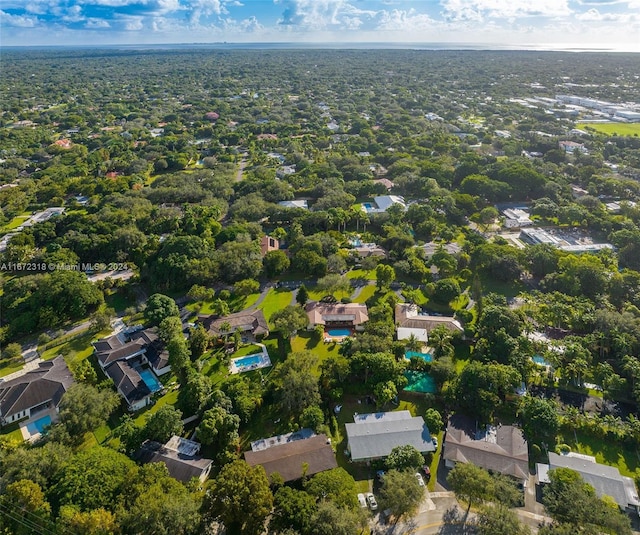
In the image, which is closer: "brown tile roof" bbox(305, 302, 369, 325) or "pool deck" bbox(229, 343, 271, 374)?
"pool deck" bbox(229, 343, 271, 374)

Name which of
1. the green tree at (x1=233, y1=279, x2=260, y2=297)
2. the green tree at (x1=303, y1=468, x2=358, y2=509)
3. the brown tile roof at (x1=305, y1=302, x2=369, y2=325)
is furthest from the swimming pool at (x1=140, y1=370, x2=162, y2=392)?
the green tree at (x1=303, y1=468, x2=358, y2=509)

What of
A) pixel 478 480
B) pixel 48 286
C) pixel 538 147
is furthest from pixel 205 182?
pixel 538 147

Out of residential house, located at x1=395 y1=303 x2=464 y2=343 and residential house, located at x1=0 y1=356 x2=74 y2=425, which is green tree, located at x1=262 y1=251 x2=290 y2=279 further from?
residential house, located at x1=0 y1=356 x2=74 y2=425

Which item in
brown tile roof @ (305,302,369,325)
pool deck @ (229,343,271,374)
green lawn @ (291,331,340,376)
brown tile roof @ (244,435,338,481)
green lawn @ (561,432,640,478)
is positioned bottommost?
green lawn @ (561,432,640,478)

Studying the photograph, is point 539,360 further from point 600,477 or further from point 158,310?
point 158,310

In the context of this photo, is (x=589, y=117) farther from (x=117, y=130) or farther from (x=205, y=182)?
(x=117, y=130)

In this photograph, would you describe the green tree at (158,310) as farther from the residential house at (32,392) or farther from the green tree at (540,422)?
the green tree at (540,422)

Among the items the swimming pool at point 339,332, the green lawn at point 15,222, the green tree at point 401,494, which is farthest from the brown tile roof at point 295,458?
the green lawn at point 15,222
